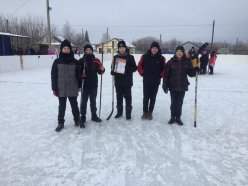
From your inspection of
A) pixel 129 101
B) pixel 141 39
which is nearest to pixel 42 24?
pixel 129 101

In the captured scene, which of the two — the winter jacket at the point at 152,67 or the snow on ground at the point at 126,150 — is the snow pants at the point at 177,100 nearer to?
the snow on ground at the point at 126,150

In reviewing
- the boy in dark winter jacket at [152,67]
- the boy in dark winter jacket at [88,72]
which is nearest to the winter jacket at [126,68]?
the boy in dark winter jacket at [152,67]

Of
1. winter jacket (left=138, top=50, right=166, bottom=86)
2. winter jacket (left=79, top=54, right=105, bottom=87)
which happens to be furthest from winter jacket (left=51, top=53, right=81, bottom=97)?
winter jacket (left=138, top=50, right=166, bottom=86)

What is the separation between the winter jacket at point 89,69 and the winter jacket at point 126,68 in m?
0.37

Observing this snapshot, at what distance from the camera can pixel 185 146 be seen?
3.74m

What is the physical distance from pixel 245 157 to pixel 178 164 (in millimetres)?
1085

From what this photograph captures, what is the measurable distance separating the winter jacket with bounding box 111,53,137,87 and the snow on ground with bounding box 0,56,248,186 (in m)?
0.87

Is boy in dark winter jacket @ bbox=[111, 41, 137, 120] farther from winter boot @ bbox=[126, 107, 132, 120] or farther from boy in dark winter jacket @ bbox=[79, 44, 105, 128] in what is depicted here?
boy in dark winter jacket @ bbox=[79, 44, 105, 128]

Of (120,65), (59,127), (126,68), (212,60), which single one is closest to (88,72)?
(120,65)

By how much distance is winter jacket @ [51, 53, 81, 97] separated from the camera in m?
4.10

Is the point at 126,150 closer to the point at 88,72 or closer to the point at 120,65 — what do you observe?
the point at 88,72

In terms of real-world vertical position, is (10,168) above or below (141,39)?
below

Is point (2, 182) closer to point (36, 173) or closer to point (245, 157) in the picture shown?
point (36, 173)

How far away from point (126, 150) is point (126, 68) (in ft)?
5.96
